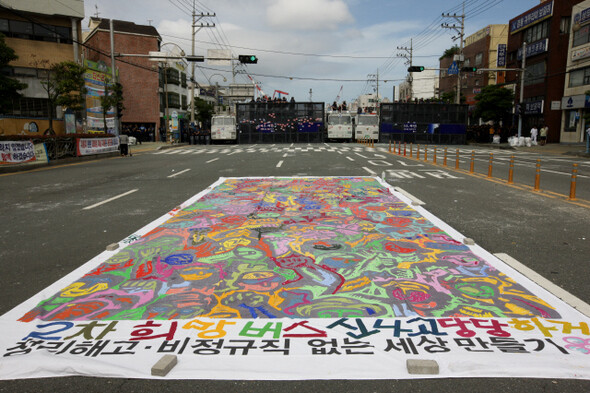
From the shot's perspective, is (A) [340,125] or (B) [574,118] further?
(A) [340,125]

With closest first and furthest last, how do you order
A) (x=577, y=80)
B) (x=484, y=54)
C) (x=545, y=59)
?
(x=577, y=80) → (x=545, y=59) → (x=484, y=54)

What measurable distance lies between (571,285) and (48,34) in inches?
1724

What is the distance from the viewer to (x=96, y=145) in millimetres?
25719

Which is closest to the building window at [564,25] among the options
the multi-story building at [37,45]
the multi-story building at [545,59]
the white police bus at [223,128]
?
the multi-story building at [545,59]

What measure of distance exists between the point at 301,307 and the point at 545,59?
48509 mm

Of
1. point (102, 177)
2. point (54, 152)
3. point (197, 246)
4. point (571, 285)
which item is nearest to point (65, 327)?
point (197, 246)

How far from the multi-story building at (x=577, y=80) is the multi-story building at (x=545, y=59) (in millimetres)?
850

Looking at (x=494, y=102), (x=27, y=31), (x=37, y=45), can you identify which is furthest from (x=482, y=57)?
(x=27, y=31)

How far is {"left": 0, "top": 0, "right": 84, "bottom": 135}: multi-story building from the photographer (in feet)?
116

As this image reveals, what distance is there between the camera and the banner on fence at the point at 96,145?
23.8m

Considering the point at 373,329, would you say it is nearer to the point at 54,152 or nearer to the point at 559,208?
the point at 559,208

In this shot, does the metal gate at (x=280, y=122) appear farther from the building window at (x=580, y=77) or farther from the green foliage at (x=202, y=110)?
the green foliage at (x=202, y=110)

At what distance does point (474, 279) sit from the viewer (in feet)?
15.3

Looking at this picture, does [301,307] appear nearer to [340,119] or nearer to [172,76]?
[340,119]
